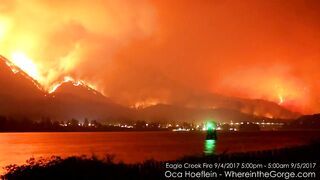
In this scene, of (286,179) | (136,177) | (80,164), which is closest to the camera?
(286,179)

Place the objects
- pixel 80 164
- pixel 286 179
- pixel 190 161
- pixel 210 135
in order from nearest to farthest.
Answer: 1. pixel 286 179
2. pixel 80 164
3. pixel 190 161
4. pixel 210 135

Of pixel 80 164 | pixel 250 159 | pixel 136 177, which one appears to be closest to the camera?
pixel 136 177

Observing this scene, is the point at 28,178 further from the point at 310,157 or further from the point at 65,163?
the point at 310,157

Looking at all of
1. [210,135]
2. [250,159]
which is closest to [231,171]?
[250,159]

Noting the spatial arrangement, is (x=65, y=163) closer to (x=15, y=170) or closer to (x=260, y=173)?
(x=15, y=170)

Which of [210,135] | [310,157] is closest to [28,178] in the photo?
[310,157]

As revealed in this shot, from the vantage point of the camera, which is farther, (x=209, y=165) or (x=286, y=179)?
(x=209, y=165)

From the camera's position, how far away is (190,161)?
38750 mm

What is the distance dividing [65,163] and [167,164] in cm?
742

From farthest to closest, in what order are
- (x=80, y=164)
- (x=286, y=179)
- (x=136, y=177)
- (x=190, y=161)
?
(x=190, y=161), (x=80, y=164), (x=136, y=177), (x=286, y=179)

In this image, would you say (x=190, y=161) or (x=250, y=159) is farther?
(x=250, y=159)

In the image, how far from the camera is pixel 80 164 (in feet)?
107

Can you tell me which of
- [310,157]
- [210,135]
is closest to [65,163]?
[310,157]

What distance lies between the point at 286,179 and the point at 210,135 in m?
116
